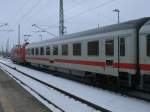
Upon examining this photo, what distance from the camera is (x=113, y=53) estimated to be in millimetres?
17812

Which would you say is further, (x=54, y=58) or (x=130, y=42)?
(x=54, y=58)

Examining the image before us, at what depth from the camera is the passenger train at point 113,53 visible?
50.1 ft

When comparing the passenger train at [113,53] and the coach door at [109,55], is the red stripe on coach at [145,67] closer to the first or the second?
the passenger train at [113,53]

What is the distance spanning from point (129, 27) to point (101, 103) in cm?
366

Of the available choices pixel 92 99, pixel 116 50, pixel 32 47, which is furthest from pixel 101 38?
pixel 32 47

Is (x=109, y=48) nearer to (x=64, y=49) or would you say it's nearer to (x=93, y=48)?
(x=93, y=48)

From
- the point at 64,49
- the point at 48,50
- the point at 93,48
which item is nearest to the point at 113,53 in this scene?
the point at 93,48

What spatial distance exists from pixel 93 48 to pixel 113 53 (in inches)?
112

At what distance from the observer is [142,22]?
1589 cm

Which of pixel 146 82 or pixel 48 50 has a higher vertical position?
pixel 48 50

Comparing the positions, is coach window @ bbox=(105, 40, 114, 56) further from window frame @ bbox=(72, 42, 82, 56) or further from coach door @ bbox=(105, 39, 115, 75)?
window frame @ bbox=(72, 42, 82, 56)

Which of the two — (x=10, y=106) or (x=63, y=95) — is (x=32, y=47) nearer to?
(x=63, y=95)

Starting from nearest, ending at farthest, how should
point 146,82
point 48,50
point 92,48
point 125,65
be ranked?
1. point 146,82
2. point 125,65
3. point 92,48
4. point 48,50

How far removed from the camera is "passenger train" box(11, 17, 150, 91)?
15.3 metres
